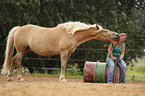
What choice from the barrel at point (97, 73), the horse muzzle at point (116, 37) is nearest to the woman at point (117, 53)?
the horse muzzle at point (116, 37)

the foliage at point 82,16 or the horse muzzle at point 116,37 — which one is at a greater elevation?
the foliage at point 82,16

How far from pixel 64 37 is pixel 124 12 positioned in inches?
243

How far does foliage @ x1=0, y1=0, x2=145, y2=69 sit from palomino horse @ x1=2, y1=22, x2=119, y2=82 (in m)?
3.17

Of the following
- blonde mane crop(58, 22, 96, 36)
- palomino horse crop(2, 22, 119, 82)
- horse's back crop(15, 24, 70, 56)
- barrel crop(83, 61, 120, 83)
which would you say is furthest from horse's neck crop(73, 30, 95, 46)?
barrel crop(83, 61, 120, 83)

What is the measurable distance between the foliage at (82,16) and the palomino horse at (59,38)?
10.4 feet

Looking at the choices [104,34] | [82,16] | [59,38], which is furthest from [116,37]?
[82,16]

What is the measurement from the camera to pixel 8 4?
10.7 m

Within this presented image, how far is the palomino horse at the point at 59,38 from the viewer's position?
6.72m

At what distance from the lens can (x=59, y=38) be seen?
6.84 m

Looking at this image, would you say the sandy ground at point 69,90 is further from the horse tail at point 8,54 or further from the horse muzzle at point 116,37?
the horse tail at point 8,54

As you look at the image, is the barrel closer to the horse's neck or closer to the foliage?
the horse's neck

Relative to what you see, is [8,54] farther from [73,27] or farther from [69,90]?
[69,90]

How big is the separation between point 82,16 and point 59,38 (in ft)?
16.2

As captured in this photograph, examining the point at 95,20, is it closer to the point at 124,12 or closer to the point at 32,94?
the point at 124,12
